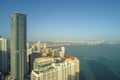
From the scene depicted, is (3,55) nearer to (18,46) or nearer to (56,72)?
(18,46)

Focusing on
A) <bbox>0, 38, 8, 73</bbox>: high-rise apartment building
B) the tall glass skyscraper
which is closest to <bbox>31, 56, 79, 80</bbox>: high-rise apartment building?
the tall glass skyscraper

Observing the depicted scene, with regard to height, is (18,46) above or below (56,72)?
above

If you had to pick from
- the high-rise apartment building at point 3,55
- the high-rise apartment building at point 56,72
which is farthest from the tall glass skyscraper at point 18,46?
the high-rise apartment building at point 56,72

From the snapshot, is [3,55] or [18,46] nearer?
[18,46]

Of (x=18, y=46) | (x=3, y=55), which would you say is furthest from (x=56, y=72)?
(x=3, y=55)

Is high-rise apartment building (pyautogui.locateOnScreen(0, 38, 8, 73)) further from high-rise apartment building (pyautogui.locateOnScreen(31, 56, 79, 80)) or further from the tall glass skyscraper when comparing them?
high-rise apartment building (pyautogui.locateOnScreen(31, 56, 79, 80))

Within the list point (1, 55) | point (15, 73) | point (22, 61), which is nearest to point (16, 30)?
point (22, 61)

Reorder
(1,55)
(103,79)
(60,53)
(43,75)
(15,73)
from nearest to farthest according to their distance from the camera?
(43,75), (103,79), (15,73), (1,55), (60,53)

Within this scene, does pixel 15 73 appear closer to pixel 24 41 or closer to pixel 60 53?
pixel 24 41
